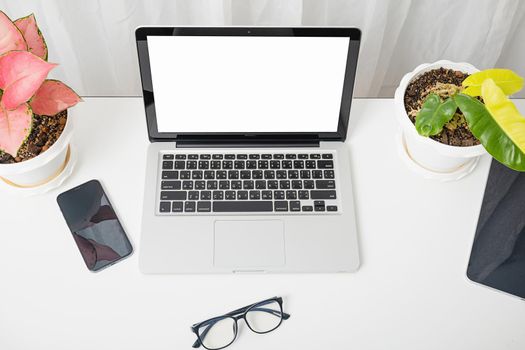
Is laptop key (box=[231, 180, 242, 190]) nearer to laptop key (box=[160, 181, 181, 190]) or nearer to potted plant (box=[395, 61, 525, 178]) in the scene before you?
laptop key (box=[160, 181, 181, 190])

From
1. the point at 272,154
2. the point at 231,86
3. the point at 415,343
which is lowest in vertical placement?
the point at 415,343

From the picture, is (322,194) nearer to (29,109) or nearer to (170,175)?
(170,175)

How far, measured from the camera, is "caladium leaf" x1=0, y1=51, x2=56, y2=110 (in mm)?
717

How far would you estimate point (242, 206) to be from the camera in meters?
0.87

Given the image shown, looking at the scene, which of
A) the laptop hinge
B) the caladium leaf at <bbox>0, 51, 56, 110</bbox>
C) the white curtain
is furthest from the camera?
the white curtain

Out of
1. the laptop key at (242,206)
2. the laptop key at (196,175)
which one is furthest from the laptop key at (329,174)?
the laptop key at (196,175)

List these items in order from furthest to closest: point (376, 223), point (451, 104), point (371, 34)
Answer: point (371, 34) → point (376, 223) → point (451, 104)

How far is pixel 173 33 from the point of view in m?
0.80

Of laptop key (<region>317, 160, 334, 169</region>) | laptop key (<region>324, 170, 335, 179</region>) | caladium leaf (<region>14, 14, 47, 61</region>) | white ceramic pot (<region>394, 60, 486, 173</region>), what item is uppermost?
caladium leaf (<region>14, 14, 47, 61</region>)

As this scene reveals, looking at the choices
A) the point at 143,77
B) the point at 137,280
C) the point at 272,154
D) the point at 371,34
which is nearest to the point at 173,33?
the point at 143,77

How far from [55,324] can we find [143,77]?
1.27 feet

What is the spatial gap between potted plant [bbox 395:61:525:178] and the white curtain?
267 millimetres

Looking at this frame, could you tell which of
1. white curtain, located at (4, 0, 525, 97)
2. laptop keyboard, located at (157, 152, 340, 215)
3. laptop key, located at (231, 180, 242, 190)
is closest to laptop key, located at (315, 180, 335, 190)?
laptop keyboard, located at (157, 152, 340, 215)

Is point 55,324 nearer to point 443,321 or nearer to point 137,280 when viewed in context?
point 137,280
